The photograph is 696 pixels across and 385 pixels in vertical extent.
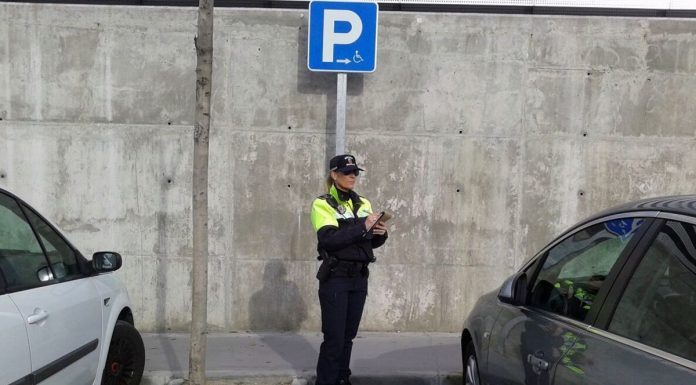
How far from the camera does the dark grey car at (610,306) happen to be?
2252 mm

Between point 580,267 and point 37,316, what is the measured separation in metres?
2.69

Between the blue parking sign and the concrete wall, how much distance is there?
0.31 meters

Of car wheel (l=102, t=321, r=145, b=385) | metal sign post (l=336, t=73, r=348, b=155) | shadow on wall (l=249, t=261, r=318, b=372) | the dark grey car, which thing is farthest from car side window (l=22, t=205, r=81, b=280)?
metal sign post (l=336, t=73, r=348, b=155)

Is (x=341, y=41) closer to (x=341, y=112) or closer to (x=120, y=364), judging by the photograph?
(x=341, y=112)

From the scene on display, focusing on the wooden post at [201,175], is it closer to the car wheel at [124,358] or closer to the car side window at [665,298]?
the car wheel at [124,358]

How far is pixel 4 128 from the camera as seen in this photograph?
632 centimetres

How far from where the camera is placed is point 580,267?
10.1 feet

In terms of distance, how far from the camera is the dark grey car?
7.39ft

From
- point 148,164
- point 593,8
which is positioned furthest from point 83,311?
point 593,8

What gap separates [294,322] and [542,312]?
3799 mm

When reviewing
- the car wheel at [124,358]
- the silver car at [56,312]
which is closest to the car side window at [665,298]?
the silver car at [56,312]

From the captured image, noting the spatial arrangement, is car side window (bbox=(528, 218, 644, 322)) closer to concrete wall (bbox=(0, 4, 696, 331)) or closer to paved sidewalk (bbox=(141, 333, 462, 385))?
paved sidewalk (bbox=(141, 333, 462, 385))

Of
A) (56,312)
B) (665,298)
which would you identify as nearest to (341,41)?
(56,312)

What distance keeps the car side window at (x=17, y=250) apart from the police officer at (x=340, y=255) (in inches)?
69.1
